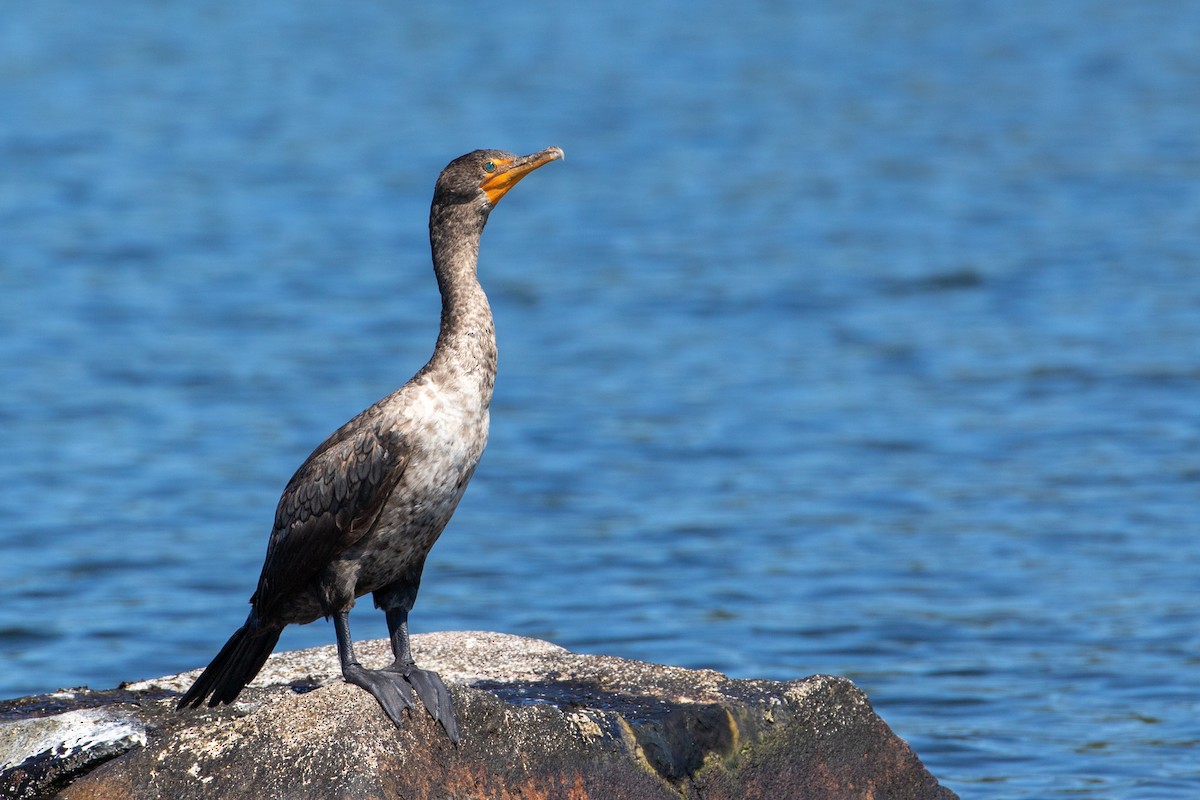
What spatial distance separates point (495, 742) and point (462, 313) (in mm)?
1361

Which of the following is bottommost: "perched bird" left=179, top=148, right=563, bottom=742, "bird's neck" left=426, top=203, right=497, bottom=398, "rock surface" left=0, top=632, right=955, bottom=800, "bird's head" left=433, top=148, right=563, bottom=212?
"rock surface" left=0, top=632, right=955, bottom=800

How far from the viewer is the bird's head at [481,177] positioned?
6102 mm

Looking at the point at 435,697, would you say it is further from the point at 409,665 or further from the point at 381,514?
the point at 381,514

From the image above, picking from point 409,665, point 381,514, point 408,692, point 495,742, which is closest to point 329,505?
point 381,514

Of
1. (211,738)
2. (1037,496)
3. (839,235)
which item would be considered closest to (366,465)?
(211,738)

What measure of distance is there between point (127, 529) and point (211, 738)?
6.27m

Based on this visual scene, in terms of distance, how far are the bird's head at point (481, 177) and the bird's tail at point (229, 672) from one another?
1566 mm

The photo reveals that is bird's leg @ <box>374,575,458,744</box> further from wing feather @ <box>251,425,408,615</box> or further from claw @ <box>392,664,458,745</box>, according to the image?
wing feather @ <box>251,425,408,615</box>

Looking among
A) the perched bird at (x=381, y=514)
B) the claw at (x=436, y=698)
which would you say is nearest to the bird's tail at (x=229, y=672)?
the perched bird at (x=381, y=514)

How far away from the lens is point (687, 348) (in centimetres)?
1506

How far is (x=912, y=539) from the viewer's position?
1099 centimetres

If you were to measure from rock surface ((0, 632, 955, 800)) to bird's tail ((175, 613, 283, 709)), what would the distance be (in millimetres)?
53

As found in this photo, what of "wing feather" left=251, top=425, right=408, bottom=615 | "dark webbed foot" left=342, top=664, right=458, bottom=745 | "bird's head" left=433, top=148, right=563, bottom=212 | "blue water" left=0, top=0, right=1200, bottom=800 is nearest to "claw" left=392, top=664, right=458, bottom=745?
"dark webbed foot" left=342, top=664, right=458, bottom=745

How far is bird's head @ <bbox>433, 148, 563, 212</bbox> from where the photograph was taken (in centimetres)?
610
